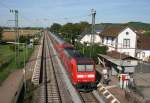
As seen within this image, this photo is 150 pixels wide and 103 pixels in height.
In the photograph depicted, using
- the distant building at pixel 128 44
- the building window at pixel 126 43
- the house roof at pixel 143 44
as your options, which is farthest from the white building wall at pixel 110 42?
the house roof at pixel 143 44

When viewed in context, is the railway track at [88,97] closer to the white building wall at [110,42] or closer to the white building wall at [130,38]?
the white building wall at [130,38]

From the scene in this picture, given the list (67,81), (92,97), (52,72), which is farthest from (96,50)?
(92,97)

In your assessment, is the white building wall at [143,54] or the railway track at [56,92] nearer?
the railway track at [56,92]

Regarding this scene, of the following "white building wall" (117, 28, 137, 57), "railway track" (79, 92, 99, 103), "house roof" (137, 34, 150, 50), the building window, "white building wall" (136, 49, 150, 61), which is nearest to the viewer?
"railway track" (79, 92, 99, 103)

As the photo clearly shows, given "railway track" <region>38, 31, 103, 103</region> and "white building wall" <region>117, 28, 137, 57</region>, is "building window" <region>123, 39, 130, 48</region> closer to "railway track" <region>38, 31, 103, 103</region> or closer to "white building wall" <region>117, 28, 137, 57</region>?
"white building wall" <region>117, 28, 137, 57</region>

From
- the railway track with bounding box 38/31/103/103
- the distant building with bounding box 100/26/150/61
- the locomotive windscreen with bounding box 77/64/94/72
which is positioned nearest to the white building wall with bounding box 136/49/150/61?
the distant building with bounding box 100/26/150/61

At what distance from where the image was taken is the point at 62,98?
23125 millimetres

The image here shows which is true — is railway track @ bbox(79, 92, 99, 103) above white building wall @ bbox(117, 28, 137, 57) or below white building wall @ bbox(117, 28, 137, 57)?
below

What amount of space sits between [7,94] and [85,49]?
82.9 feet

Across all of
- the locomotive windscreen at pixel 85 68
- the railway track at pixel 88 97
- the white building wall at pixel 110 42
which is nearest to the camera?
the railway track at pixel 88 97

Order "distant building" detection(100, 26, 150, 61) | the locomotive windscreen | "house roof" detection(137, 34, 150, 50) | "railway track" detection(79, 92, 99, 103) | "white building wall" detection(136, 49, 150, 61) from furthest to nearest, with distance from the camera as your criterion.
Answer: "house roof" detection(137, 34, 150, 50)
"white building wall" detection(136, 49, 150, 61)
"distant building" detection(100, 26, 150, 61)
the locomotive windscreen
"railway track" detection(79, 92, 99, 103)

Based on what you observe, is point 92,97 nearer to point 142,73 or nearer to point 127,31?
point 142,73

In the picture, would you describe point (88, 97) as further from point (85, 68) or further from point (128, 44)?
point (128, 44)

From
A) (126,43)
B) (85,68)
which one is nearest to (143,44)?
(126,43)
